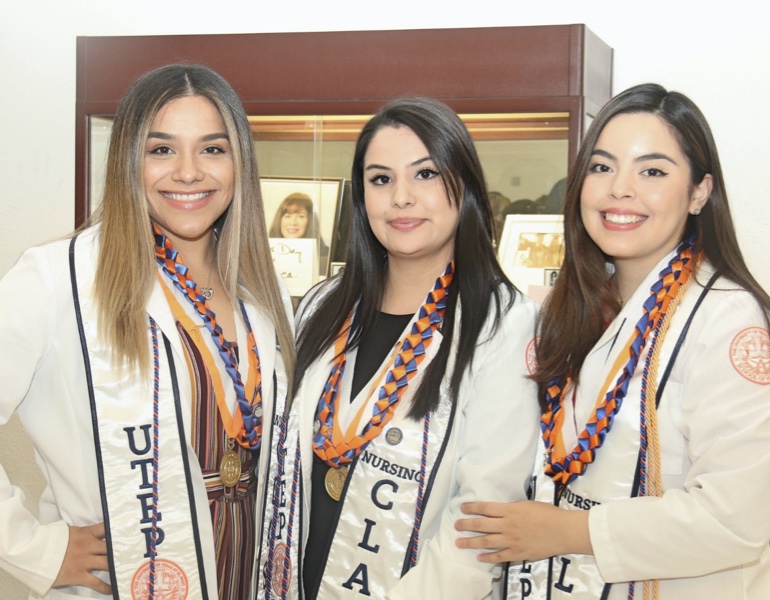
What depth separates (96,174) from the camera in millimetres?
3324

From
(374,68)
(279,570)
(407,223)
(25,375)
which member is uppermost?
(374,68)

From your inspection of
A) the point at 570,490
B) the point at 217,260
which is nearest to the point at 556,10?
the point at 217,260

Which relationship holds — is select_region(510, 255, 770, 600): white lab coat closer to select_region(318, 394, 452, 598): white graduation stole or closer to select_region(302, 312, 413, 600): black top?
select_region(318, 394, 452, 598): white graduation stole

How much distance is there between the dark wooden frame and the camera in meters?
2.85

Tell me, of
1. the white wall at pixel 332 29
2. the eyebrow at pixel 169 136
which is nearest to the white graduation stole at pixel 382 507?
the eyebrow at pixel 169 136

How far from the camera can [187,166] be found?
206cm

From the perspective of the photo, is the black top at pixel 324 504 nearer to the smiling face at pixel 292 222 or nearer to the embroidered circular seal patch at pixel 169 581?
the embroidered circular seal patch at pixel 169 581

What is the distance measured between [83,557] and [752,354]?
1425mm

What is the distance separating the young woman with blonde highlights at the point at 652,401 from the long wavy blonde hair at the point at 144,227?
2.34 feet

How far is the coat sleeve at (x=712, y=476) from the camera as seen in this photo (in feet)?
5.57

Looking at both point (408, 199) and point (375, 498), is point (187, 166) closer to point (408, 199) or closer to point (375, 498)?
point (408, 199)

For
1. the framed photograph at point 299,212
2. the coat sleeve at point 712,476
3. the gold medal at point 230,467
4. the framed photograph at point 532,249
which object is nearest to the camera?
the coat sleeve at point 712,476

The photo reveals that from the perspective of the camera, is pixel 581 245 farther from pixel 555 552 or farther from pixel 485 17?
pixel 485 17

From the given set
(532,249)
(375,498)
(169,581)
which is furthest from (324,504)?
(532,249)
